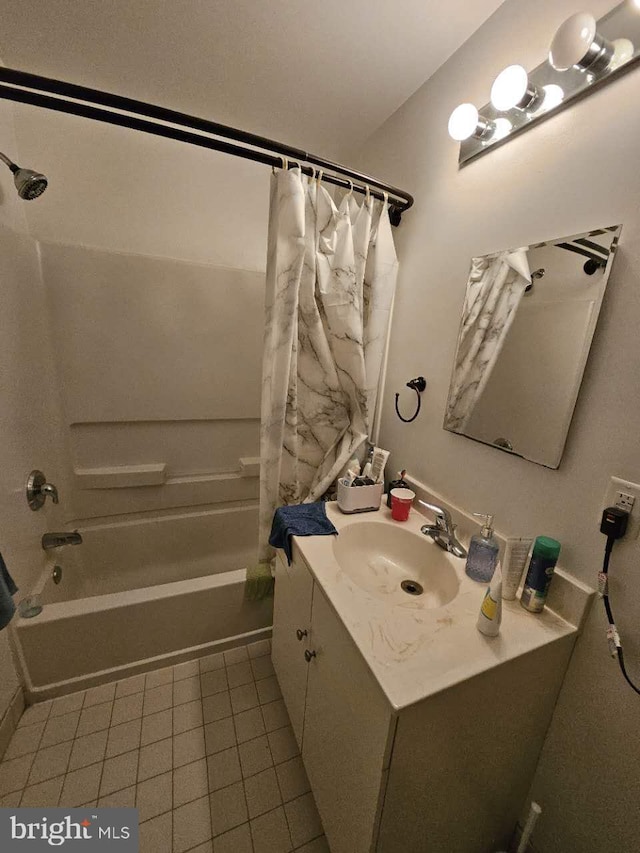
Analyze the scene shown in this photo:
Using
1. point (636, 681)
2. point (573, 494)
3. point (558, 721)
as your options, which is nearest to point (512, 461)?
point (573, 494)

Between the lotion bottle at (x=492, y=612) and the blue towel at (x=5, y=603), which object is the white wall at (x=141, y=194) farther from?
the lotion bottle at (x=492, y=612)

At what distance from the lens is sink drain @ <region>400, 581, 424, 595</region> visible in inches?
37.4

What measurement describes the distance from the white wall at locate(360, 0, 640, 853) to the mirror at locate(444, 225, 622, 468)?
3 centimetres

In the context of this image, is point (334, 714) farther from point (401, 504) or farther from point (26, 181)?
point (26, 181)

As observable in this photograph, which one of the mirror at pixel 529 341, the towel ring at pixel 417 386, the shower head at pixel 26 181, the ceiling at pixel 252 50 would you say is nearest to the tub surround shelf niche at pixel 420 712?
the mirror at pixel 529 341

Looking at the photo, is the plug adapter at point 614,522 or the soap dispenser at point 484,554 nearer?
the plug adapter at point 614,522

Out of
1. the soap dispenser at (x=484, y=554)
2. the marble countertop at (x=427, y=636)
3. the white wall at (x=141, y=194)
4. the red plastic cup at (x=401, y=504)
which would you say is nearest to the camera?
the marble countertop at (x=427, y=636)

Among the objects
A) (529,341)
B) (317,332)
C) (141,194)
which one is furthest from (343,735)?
(141,194)

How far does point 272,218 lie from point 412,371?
744mm

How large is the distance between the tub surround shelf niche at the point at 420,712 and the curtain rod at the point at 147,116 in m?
1.23

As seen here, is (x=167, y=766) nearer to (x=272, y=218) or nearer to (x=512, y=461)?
(x=512, y=461)

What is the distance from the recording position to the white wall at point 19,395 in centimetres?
109

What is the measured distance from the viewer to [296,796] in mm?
968

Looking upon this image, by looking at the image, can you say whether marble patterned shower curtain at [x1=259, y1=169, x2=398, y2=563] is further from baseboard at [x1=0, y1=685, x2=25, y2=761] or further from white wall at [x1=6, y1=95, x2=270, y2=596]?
baseboard at [x1=0, y1=685, x2=25, y2=761]
